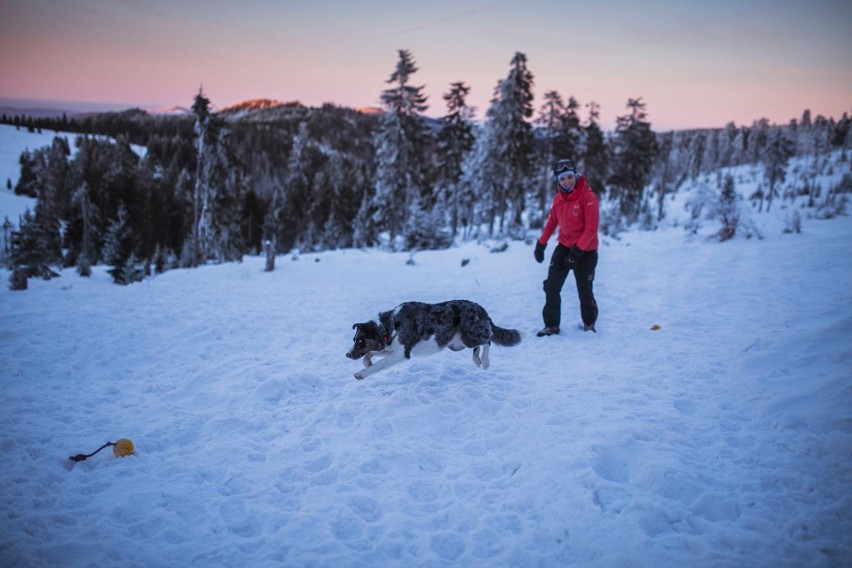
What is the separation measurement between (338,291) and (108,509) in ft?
27.7

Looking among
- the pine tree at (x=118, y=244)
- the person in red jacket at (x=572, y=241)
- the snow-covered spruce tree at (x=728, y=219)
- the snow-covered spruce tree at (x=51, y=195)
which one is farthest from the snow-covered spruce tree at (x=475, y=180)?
the snow-covered spruce tree at (x=51, y=195)

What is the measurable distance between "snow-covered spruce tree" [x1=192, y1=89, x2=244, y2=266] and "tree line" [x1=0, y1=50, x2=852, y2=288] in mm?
95

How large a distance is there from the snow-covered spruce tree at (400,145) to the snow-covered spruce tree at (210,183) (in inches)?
416

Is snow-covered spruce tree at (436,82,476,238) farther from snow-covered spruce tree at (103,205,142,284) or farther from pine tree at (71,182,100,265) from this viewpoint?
pine tree at (71,182,100,265)

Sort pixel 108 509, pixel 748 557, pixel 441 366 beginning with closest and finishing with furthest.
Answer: pixel 748 557 < pixel 108 509 < pixel 441 366

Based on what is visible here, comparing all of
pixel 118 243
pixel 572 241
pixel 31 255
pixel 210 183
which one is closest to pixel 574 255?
pixel 572 241

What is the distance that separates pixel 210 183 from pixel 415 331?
27.0m

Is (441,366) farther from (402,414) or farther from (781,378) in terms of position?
(781,378)

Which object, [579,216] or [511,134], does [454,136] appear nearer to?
[511,134]

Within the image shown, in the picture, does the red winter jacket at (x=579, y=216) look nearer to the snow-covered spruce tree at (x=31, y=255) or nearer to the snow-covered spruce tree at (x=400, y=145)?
the snow-covered spruce tree at (x=31, y=255)

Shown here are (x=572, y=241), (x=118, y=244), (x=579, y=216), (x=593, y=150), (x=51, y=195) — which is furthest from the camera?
(x=51, y=195)

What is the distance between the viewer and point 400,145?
2867 cm

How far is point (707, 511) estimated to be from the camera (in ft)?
9.94

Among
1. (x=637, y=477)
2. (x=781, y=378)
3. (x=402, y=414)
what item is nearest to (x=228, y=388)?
(x=402, y=414)
